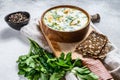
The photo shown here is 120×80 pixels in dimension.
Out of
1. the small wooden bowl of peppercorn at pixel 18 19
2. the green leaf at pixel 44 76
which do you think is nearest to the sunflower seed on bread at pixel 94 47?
the green leaf at pixel 44 76

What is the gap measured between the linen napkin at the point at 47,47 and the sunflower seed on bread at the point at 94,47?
0.08ft

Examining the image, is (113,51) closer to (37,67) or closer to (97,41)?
(97,41)

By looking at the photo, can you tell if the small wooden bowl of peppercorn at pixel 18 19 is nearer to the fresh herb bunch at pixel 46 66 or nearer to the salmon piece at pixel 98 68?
the fresh herb bunch at pixel 46 66

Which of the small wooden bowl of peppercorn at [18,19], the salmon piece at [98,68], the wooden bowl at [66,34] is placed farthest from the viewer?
the small wooden bowl of peppercorn at [18,19]

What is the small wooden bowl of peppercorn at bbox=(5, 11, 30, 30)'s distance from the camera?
52.2 inches

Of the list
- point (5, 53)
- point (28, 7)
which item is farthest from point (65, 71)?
point (28, 7)

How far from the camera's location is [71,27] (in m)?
1.18

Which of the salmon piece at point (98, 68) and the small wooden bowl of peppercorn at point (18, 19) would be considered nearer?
the salmon piece at point (98, 68)

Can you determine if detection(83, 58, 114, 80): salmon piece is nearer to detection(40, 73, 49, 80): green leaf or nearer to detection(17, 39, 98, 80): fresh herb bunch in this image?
detection(17, 39, 98, 80): fresh herb bunch

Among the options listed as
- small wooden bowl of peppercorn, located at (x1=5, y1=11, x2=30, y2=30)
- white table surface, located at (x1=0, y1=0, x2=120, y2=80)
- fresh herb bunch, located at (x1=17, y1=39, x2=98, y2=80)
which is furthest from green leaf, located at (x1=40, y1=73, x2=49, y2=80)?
small wooden bowl of peppercorn, located at (x1=5, y1=11, x2=30, y2=30)

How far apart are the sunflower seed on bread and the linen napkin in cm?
3

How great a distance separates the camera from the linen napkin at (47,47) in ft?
3.58

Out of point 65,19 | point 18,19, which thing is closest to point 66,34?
point 65,19

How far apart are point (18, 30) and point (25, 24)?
48 mm
